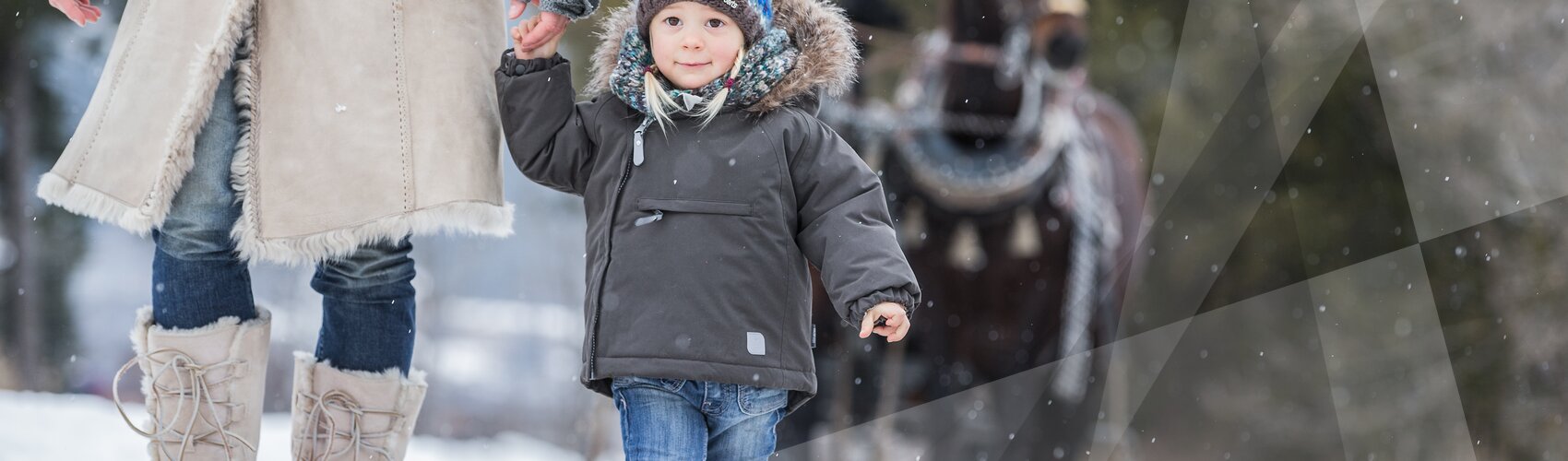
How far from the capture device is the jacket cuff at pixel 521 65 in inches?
65.5

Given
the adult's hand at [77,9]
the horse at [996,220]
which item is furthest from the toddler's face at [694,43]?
the horse at [996,220]

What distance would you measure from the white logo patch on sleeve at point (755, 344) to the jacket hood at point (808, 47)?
0.34 meters

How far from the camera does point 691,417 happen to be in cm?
163

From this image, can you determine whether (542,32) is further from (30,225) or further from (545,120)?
(30,225)

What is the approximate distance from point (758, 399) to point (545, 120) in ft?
1.53

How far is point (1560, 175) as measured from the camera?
206 inches

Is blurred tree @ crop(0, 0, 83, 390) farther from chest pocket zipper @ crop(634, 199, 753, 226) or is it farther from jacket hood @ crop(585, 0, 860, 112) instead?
chest pocket zipper @ crop(634, 199, 753, 226)

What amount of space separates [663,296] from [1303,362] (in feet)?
17.8

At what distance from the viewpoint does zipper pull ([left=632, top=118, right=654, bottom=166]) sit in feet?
5.42

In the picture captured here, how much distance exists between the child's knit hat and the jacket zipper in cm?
16
